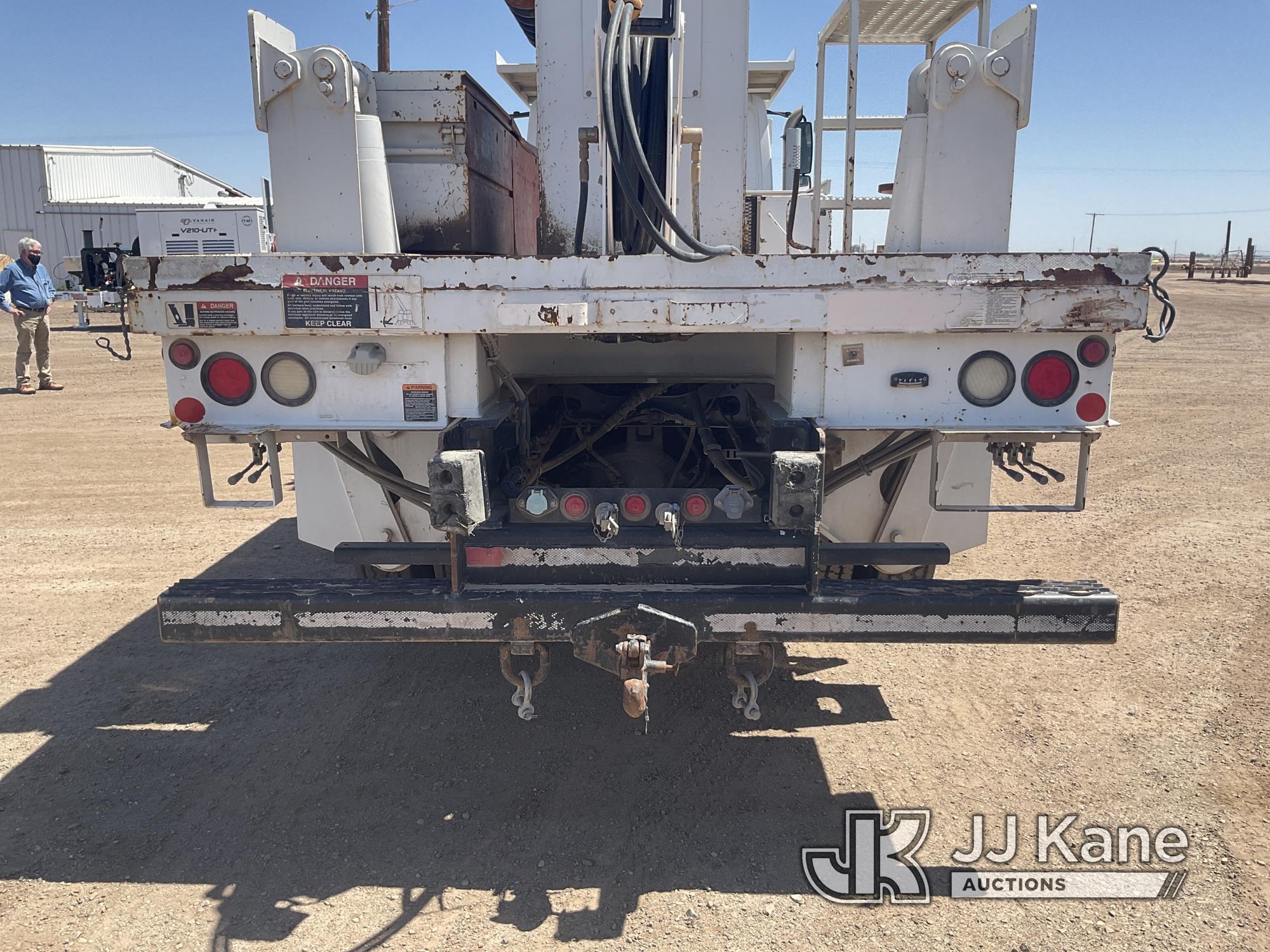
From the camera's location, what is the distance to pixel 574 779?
3105 millimetres

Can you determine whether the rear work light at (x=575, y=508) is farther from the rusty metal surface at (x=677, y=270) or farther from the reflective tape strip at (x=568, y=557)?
the rusty metal surface at (x=677, y=270)

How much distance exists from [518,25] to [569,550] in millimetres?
3583

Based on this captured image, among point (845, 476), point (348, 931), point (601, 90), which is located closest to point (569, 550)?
point (845, 476)

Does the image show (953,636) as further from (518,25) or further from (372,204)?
(518,25)

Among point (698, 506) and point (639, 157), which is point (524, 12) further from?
point (698, 506)

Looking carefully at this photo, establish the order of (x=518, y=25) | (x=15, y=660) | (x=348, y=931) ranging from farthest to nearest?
1. (x=518, y=25)
2. (x=15, y=660)
3. (x=348, y=931)

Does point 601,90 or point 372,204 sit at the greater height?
point 601,90

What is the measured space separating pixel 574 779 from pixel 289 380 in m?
1.63

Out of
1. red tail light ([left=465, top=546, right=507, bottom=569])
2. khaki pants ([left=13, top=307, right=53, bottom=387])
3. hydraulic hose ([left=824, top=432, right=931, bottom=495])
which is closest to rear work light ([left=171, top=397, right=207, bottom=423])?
red tail light ([left=465, top=546, right=507, bottom=569])

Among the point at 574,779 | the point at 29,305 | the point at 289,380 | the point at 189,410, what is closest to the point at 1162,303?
the point at 574,779

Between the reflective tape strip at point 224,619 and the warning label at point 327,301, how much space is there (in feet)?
2.87

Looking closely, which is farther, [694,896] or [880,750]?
[880,750]

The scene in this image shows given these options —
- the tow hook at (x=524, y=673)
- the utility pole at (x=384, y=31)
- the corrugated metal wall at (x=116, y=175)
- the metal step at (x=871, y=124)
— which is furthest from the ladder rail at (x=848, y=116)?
the corrugated metal wall at (x=116, y=175)

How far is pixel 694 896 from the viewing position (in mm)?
2533
